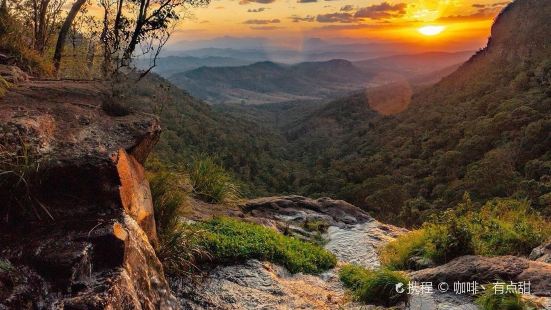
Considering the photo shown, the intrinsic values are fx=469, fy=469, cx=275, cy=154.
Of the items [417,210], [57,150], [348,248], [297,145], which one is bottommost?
[297,145]

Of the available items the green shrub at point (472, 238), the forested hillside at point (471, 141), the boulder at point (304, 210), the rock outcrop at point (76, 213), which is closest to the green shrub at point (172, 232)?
the rock outcrop at point (76, 213)

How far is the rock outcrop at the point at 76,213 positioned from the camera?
4934 mm

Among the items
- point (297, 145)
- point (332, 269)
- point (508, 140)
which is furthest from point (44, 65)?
point (297, 145)

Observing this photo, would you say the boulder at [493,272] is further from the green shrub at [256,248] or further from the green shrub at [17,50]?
the green shrub at [17,50]

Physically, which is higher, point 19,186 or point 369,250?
point 19,186

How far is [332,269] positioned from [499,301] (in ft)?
13.2

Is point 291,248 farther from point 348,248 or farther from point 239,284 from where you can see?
point 348,248

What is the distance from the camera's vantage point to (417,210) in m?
35.0

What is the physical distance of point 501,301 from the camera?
22.3 ft

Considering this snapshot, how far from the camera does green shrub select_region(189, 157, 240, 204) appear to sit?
1358 centimetres

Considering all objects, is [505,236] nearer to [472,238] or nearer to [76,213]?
[472,238]

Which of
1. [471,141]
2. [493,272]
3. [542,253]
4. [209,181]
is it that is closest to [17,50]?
[209,181]

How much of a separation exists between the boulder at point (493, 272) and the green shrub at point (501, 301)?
62cm

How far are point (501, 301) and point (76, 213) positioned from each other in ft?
19.7
